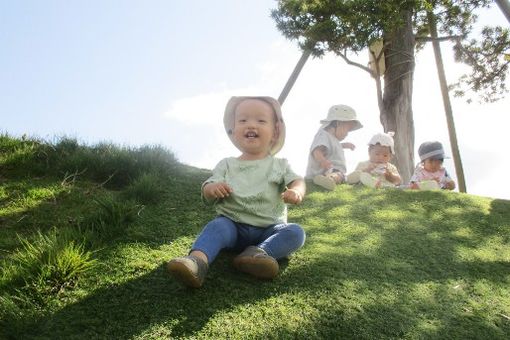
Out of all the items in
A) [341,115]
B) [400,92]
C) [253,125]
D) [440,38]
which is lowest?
[253,125]

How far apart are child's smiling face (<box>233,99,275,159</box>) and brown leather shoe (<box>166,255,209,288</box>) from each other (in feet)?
2.94

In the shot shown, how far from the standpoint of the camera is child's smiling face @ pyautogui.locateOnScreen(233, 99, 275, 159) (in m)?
2.78

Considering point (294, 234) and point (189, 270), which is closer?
point (189, 270)

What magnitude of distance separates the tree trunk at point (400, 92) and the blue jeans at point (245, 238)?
16.2 feet

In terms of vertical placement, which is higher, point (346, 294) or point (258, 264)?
point (258, 264)

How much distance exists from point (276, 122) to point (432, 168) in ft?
10.4

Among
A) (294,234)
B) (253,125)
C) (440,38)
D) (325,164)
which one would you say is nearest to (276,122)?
(253,125)

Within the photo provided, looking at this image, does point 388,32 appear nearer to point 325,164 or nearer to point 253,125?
point 325,164

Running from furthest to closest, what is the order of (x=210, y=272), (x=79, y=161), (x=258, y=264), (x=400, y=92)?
(x=400, y=92) → (x=79, y=161) → (x=210, y=272) → (x=258, y=264)

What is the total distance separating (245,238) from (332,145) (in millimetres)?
2990

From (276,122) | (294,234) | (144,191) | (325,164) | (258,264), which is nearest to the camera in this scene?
(258,264)

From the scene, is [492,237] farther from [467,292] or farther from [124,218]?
[124,218]

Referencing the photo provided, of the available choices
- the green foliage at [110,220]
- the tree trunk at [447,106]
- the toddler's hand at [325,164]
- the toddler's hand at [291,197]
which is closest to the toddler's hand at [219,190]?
the toddler's hand at [291,197]

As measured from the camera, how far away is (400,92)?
7.16 metres
